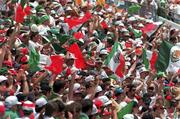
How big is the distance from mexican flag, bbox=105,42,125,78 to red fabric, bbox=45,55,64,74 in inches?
66.9

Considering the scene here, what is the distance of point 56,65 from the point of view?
9.61 metres

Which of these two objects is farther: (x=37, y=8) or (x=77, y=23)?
(x=37, y=8)

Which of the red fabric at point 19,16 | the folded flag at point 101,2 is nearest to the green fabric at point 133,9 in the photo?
the folded flag at point 101,2

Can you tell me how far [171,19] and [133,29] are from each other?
4840 mm

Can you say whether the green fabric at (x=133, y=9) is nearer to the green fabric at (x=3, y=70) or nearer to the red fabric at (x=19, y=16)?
the red fabric at (x=19, y=16)

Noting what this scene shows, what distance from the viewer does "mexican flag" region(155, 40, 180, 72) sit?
11859 millimetres

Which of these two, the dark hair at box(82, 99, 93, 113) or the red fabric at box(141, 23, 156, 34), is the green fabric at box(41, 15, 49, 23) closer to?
A: the red fabric at box(141, 23, 156, 34)

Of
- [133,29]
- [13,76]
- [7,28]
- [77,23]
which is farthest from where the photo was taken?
[133,29]

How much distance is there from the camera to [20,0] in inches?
546

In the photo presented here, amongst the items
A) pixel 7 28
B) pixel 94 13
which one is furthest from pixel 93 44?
pixel 94 13

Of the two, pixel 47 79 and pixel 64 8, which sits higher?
pixel 47 79

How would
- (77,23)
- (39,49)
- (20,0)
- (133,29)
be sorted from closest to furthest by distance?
(39,49) < (77,23) < (20,0) < (133,29)

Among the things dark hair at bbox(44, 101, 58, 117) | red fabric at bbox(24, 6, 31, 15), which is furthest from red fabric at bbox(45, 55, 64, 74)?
red fabric at bbox(24, 6, 31, 15)

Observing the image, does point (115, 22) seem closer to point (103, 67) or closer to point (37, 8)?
point (37, 8)
